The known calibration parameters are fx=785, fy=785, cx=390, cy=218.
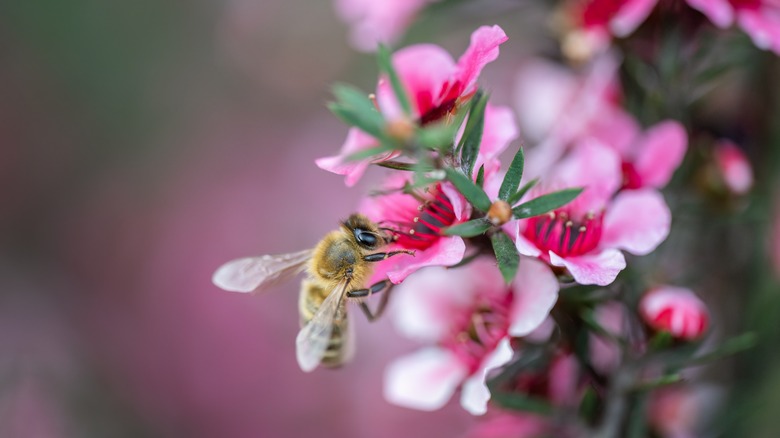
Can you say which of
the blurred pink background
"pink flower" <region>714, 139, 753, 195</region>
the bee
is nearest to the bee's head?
the bee

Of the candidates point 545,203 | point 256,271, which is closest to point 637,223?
point 545,203

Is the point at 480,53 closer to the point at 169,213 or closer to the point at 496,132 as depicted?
the point at 496,132

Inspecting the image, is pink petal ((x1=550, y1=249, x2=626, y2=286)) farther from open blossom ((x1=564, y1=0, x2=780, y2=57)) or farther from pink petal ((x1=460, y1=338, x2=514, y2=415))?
open blossom ((x1=564, y1=0, x2=780, y2=57))

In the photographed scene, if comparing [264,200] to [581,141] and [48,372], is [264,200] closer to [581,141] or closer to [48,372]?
[48,372]

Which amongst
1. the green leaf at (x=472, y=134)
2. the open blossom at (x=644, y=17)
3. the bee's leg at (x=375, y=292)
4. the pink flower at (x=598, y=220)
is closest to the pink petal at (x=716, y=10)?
the open blossom at (x=644, y=17)

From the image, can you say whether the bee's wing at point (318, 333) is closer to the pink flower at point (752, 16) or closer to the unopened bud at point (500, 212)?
the unopened bud at point (500, 212)
